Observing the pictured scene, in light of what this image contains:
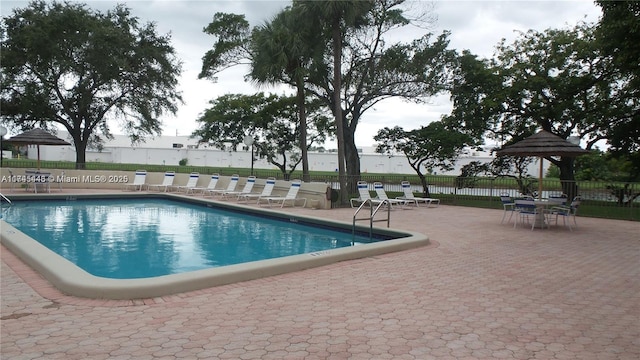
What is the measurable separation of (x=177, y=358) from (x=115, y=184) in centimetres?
1974

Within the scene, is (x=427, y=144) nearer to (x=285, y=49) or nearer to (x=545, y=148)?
(x=285, y=49)

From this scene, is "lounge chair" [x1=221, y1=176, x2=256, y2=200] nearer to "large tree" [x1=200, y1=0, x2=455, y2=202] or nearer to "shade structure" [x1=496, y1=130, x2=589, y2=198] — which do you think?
"large tree" [x1=200, y1=0, x2=455, y2=202]

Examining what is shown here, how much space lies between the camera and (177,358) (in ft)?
10.6

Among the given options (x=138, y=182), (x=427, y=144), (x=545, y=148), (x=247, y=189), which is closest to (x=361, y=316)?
(x=545, y=148)

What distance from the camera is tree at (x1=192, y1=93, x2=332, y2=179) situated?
25.6 meters

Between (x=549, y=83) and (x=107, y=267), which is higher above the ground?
(x=549, y=83)

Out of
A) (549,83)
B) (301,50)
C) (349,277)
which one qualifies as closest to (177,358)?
(349,277)

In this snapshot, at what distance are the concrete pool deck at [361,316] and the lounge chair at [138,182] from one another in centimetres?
1370

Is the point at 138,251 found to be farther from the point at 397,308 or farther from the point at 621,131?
the point at 621,131

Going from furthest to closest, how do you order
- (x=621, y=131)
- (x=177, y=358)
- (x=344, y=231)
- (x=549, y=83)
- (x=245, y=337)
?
(x=549, y=83), (x=621, y=131), (x=344, y=231), (x=245, y=337), (x=177, y=358)

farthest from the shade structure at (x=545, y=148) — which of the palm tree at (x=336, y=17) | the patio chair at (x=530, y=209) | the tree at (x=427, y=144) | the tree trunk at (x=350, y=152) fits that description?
the tree trunk at (x=350, y=152)

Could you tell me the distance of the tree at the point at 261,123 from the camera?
25.6 meters

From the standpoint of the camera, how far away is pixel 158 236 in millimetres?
10227

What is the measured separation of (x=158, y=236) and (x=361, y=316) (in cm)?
726
